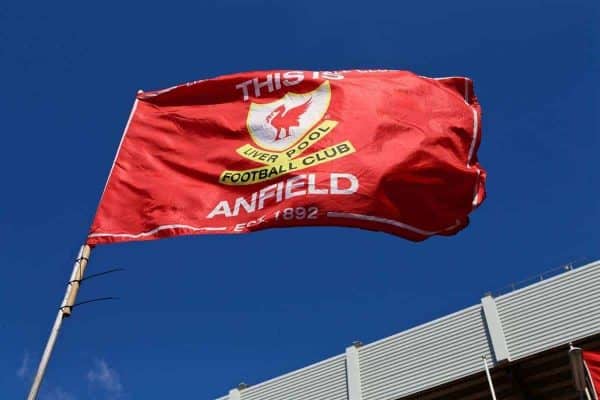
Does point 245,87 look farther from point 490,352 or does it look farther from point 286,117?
point 490,352

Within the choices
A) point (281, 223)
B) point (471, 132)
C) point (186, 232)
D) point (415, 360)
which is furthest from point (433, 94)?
point (415, 360)

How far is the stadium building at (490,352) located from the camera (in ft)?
65.4

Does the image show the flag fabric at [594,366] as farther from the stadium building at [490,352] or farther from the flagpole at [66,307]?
the stadium building at [490,352]

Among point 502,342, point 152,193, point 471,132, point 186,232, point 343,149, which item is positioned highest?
point 502,342

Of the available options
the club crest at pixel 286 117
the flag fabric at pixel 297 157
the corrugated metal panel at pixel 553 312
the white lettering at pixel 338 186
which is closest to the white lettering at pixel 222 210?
the flag fabric at pixel 297 157

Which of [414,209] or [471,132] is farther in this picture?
[471,132]

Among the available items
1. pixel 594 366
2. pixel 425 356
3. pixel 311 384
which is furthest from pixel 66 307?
pixel 311 384

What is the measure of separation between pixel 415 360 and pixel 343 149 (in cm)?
1510

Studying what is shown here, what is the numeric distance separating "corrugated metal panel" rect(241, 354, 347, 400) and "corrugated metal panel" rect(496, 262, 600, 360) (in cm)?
562

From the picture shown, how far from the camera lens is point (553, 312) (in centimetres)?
2044

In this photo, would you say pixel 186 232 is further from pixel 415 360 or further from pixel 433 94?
pixel 415 360

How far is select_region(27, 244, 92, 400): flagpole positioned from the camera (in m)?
6.07

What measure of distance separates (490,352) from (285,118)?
13.8m

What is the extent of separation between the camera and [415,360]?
22.5 metres
